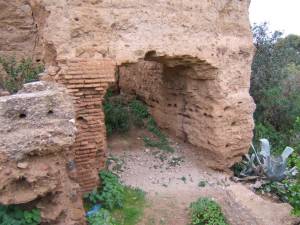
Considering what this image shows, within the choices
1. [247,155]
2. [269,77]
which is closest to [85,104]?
[247,155]

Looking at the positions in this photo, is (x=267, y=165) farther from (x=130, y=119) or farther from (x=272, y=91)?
(x=272, y=91)

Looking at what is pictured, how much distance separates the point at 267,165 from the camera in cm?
719

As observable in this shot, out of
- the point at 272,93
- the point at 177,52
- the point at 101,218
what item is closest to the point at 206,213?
the point at 101,218

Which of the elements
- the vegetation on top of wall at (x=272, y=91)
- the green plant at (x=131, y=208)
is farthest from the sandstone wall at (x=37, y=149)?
the vegetation on top of wall at (x=272, y=91)

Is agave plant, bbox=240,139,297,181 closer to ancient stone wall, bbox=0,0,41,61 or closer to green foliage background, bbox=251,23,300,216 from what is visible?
green foliage background, bbox=251,23,300,216

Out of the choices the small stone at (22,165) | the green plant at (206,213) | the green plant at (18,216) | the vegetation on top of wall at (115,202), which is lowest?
the green plant at (206,213)

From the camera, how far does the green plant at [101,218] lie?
15.4 feet

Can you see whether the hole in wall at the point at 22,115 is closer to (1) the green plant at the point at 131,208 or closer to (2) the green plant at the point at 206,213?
(1) the green plant at the point at 131,208

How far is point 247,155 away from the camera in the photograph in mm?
7469

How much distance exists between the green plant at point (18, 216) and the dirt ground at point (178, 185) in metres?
1.75

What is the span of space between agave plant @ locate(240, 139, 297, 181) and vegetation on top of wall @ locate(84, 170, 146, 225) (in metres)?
2.61

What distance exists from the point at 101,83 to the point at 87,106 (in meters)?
0.38

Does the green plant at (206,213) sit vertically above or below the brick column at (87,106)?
below

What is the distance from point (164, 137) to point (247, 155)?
168 centimetres
